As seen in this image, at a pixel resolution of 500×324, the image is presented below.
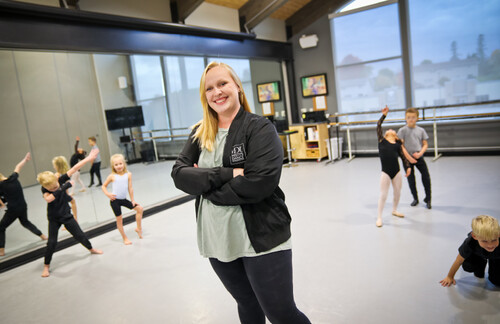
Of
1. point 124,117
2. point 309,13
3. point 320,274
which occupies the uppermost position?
point 309,13

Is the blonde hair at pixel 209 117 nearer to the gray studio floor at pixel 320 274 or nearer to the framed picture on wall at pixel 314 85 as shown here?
the gray studio floor at pixel 320 274

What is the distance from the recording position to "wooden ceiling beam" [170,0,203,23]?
5453mm

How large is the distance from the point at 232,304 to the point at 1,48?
3.58m

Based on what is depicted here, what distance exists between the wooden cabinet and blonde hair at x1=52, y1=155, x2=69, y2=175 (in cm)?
545

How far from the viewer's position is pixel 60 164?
420 cm

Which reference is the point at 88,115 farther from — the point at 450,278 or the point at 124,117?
the point at 450,278

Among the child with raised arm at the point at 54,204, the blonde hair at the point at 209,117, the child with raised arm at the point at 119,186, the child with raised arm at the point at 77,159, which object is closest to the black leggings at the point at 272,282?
the blonde hair at the point at 209,117

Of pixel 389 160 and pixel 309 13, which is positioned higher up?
pixel 309 13

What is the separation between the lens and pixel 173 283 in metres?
2.96

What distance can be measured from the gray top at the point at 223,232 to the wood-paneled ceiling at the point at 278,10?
4.73 metres

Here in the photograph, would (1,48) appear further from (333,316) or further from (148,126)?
(333,316)

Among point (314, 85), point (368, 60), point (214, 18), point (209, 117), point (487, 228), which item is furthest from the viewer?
point (314, 85)

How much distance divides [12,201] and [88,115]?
1461 millimetres

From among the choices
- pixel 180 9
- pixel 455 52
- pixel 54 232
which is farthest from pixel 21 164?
pixel 455 52
